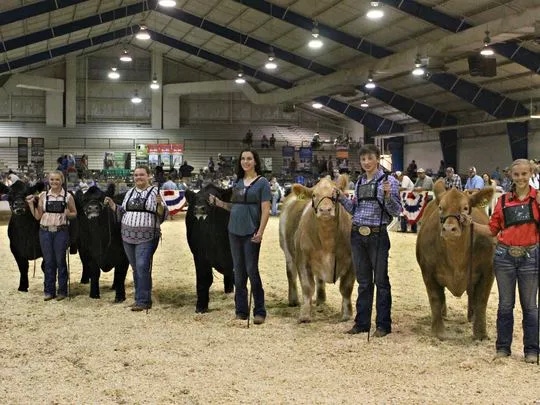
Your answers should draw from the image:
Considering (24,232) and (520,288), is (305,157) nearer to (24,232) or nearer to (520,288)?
(24,232)

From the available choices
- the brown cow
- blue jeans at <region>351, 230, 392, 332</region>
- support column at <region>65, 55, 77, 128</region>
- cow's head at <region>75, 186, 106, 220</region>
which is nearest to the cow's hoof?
the brown cow

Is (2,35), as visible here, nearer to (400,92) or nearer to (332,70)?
(332,70)

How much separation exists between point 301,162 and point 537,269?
29.9 meters

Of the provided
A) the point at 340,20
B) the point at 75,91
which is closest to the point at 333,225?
the point at 340,20

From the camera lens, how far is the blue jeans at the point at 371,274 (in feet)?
18.4

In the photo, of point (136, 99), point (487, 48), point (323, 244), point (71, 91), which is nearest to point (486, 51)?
point (487, 48)

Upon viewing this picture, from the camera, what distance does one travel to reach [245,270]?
6242 millimetres

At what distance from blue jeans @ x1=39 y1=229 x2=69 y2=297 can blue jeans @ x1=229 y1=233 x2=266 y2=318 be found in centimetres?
235

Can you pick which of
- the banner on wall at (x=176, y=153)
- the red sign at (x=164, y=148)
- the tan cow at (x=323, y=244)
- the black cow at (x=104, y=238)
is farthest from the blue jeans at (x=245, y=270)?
the red sign at (x=164, y=148)

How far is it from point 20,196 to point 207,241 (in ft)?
8.73

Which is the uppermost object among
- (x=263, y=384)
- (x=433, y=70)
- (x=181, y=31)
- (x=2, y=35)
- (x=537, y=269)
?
(x=181, y=31)

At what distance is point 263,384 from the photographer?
4.37 meters

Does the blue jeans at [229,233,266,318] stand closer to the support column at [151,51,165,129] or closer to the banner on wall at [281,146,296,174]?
the banner on wall at [281,146,296,174]

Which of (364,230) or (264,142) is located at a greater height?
(264,142)
